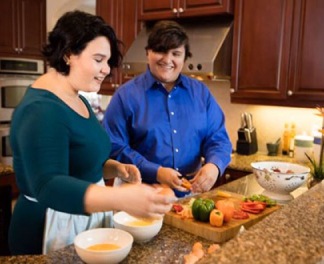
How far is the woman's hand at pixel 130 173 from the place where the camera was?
4.64 feet

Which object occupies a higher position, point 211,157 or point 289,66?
point 289,66

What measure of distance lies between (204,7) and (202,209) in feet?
6.37

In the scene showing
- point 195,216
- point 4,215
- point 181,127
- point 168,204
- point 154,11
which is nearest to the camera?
point 168,204

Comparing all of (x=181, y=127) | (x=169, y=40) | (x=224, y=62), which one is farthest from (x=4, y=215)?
(x=224, y=62)

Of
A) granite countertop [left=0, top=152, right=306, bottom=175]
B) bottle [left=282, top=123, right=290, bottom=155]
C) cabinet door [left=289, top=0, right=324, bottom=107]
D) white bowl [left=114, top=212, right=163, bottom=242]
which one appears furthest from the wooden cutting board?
bottle [left=282, top=123, right=290, bottom=155]

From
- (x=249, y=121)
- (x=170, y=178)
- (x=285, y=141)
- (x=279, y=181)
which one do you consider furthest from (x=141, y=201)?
(x=285, y=141)

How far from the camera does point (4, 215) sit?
2508mm

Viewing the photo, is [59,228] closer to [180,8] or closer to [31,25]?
[180,8]

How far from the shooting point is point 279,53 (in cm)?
267

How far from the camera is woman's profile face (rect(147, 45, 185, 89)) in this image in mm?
1837

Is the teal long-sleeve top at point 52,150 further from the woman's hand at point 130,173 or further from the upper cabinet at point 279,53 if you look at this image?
the upper cabinet at point 279,53

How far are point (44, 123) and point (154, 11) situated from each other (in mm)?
2342

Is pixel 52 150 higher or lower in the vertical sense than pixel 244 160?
higher

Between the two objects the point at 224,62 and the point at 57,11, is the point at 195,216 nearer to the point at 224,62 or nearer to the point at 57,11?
the point at 224,62
